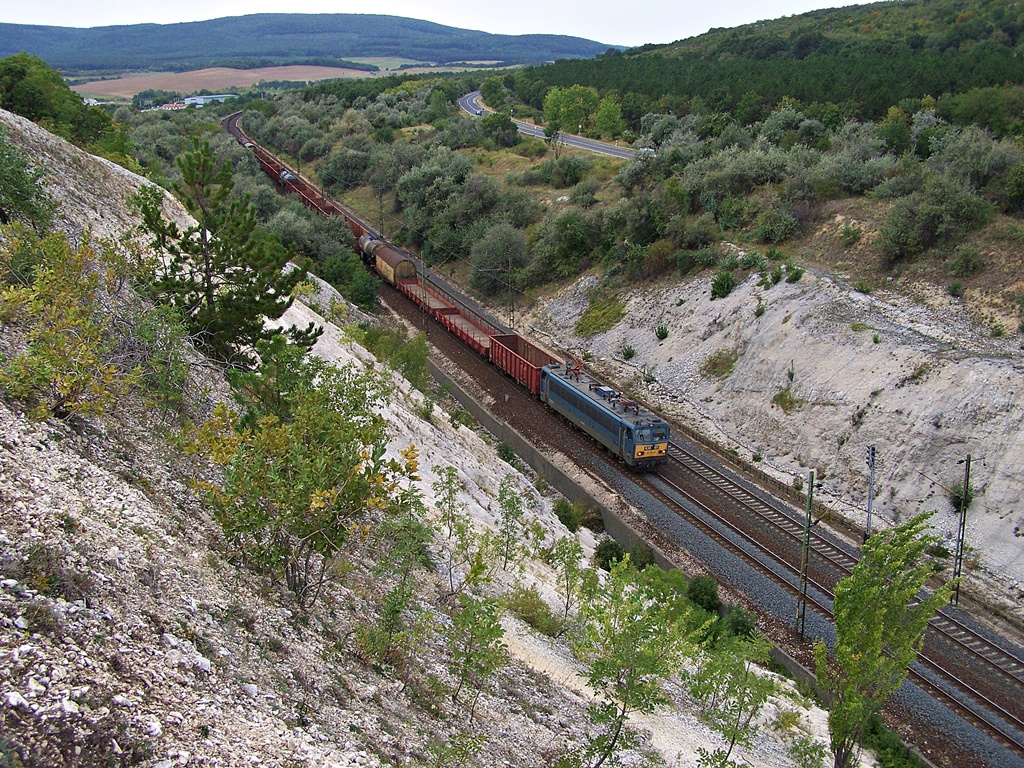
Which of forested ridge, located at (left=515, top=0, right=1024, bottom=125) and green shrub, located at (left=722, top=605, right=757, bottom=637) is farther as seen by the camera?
forested ridge, located at (left=515, top=0, right=1024, bottom=125)

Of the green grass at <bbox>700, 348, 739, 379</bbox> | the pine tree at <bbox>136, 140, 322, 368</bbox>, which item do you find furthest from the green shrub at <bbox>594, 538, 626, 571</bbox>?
the green grass at <bbox>700, 348, 739, 379</bbox>

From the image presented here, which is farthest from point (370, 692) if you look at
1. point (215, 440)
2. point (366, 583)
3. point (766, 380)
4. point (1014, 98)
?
point (1014, 98)

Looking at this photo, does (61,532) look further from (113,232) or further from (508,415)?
(508,415)

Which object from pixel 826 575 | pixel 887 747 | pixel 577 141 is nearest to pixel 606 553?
pixel 826 575

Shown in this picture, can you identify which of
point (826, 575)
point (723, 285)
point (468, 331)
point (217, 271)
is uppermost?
point (217, 271)

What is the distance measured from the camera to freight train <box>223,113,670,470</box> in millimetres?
29438

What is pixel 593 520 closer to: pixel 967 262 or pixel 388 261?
pixel 967 262

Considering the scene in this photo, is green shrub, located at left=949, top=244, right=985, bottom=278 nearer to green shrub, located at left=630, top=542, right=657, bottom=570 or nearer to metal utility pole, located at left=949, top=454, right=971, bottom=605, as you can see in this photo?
metal utility pole, located at left=949, top=454, right=971, bottom=605

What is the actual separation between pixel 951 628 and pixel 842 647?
453 inches

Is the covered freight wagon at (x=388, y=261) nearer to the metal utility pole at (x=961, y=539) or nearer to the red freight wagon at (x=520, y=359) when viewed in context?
the red freight wagon at (x=520, y=359)

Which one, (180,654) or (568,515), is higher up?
(180,654)

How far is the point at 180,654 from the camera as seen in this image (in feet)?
26.6

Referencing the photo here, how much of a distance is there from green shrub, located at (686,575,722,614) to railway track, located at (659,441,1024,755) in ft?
9.05

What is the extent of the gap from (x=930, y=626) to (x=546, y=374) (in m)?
19.1
